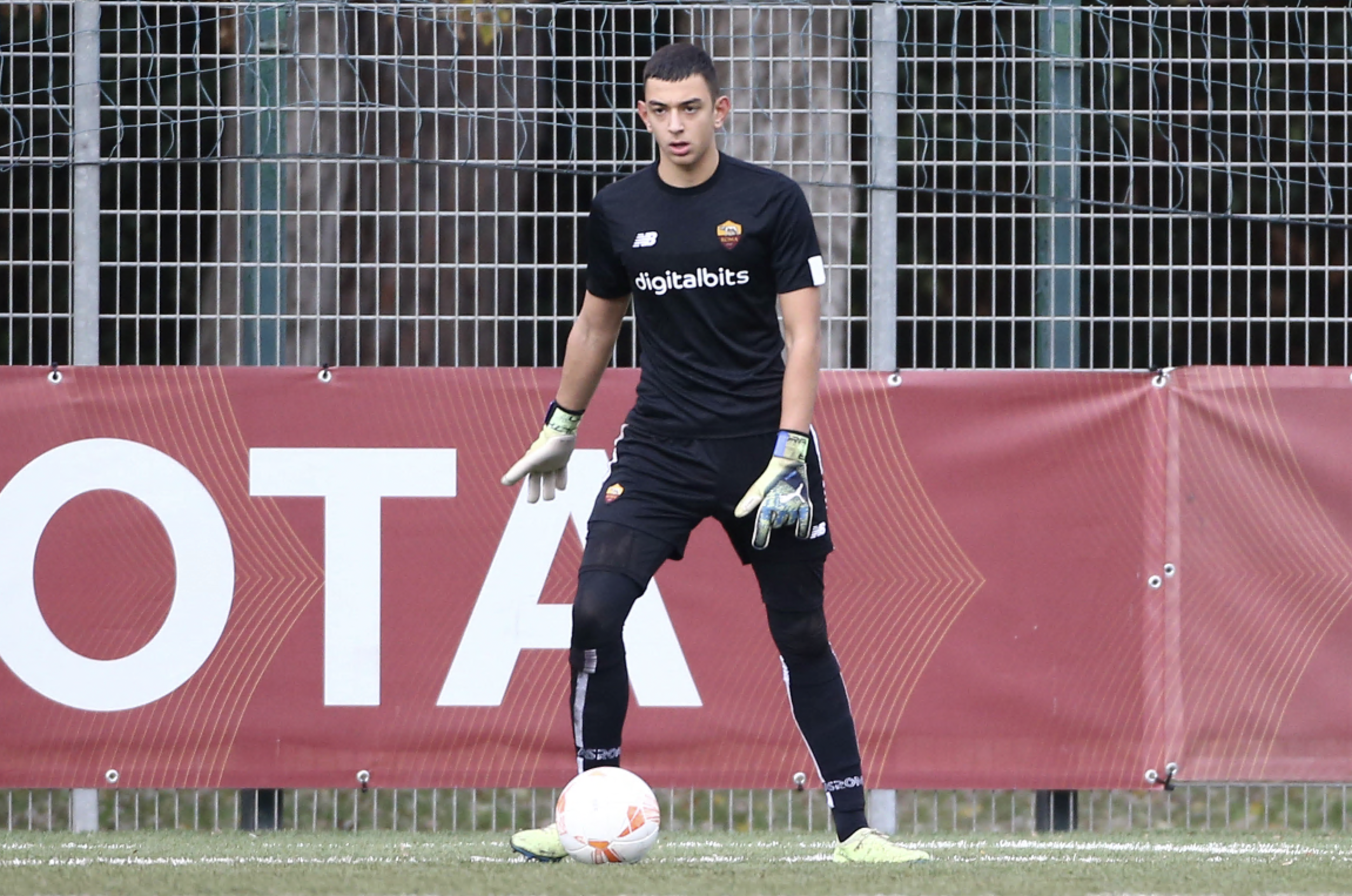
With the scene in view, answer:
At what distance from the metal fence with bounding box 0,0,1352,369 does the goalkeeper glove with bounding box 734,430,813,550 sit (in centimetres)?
226

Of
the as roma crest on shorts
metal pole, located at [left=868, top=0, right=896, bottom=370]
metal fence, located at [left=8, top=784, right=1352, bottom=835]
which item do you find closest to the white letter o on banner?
metal fence, located at [left=8, top=784, right=1352, bottom=835]

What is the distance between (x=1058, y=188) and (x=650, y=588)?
2055 millimetres

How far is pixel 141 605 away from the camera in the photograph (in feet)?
23.4

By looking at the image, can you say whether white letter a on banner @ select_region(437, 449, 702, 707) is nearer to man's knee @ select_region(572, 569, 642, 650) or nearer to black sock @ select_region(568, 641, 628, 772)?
black sock @ select_region(568, 641, 628, 772)

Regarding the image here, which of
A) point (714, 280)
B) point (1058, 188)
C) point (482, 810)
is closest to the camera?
point (714, 280)

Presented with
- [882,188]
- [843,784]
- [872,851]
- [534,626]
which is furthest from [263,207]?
[872,851]

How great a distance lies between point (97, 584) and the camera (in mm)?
7152

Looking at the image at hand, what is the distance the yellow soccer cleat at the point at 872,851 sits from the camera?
5.36 metres

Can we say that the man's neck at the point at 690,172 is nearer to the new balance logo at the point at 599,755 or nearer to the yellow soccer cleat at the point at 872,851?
the new balance logo at the point at 599,755

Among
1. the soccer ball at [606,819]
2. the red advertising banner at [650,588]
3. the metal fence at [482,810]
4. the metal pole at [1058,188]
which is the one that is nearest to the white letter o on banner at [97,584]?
the red advertising banner at [650,588]

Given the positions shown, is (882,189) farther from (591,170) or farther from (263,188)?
(263,188)

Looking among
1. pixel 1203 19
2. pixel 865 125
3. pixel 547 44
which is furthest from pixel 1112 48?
pixel 547 44

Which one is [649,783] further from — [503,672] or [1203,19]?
[1203,19]

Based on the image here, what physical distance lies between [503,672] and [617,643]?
1776mm
